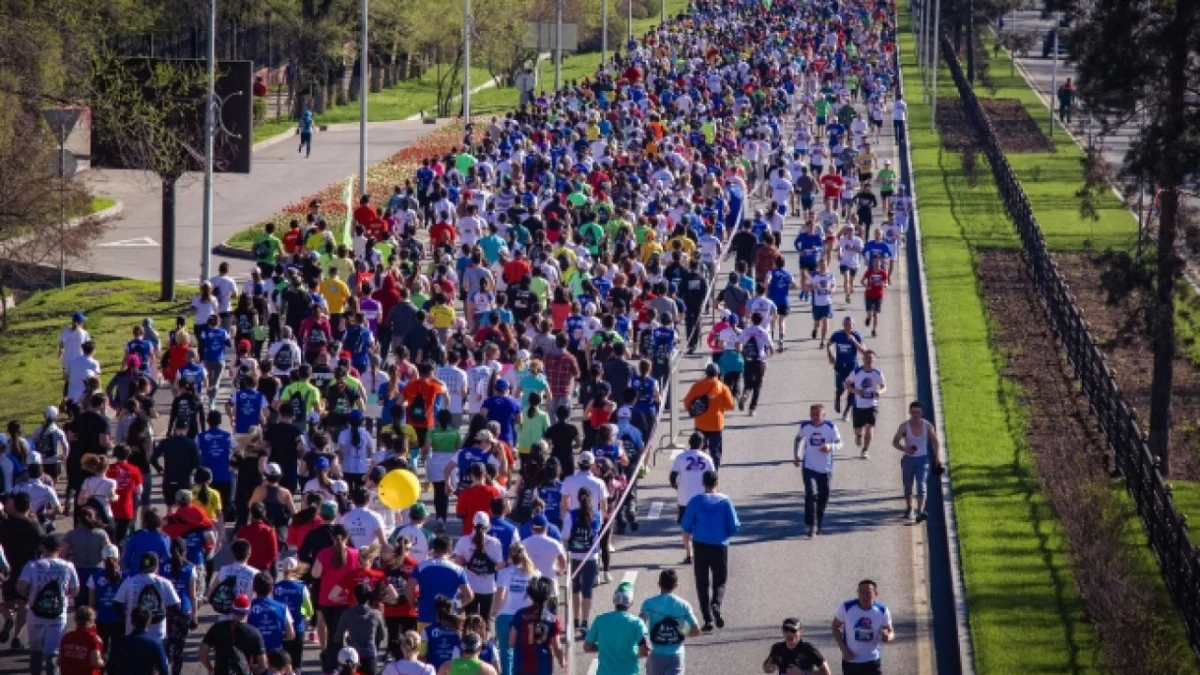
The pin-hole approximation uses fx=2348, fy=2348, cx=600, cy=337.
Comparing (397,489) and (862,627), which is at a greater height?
(397,489)

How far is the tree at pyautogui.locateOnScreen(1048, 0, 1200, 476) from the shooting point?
91.4 feet

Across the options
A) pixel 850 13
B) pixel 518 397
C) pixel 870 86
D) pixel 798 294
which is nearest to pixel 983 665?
pixel 518 397

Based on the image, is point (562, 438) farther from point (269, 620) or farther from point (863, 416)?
point (269, 620)

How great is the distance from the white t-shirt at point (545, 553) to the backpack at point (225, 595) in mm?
2377

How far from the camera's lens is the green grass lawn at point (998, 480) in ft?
66.6

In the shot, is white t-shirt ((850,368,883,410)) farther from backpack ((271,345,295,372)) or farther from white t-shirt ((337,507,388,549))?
white t-shirt ((337,507,388,549))

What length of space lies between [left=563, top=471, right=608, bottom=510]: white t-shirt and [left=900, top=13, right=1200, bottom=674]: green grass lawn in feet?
11.3

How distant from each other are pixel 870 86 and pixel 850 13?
2524cm

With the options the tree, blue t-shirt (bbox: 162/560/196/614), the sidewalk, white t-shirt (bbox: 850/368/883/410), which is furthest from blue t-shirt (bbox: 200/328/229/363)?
the sidewalk

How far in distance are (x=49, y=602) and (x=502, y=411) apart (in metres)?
6.44

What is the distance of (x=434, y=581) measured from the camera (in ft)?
57.2

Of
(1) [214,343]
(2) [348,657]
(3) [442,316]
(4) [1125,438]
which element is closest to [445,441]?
(1) [214,343]

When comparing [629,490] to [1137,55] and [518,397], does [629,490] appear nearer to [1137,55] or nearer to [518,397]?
[518,397]

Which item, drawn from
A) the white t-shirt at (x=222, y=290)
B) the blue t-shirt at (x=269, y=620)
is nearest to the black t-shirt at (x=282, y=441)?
the blue t-shirt at (x=269, y=620)
